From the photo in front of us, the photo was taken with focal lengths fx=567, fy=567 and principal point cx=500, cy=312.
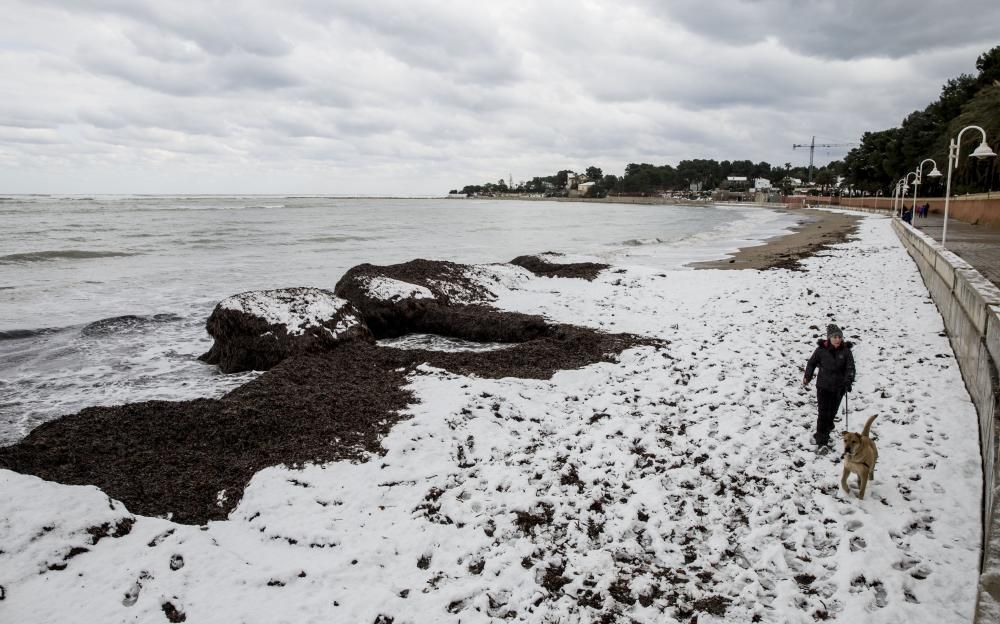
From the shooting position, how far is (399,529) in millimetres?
5191

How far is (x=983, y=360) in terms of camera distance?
285 inches

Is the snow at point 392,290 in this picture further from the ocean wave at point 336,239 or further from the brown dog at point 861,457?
the ocean wave at point 336,239

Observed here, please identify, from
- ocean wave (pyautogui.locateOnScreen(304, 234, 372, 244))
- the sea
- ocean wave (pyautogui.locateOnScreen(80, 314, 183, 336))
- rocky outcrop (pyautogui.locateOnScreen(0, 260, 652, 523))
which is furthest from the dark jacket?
ocean wave (pyautogui.locateOnScreen(304, 234, 372, 244))

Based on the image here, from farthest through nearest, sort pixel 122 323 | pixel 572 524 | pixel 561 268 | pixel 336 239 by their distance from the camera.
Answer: pixel 336 239, pixel 561 268, pixel 122 323, pixel 572 524

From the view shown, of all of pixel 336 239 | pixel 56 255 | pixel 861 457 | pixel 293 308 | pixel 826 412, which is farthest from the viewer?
pixel 336 239

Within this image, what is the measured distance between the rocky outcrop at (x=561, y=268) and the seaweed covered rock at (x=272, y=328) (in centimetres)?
1012

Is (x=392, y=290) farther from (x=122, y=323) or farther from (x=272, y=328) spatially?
(x=122, y=323)

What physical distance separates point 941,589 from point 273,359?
9.42 metres

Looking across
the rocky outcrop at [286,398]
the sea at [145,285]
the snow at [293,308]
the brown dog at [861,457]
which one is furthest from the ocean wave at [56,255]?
the brown dog at [861,457]

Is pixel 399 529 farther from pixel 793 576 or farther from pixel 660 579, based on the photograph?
pixel 793 576

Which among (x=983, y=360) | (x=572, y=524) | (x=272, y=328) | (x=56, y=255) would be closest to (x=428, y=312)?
(x=272, y=328)

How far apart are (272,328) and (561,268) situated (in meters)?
12.4

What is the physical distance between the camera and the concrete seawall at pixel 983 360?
132 inches

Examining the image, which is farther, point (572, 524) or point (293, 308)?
point (293, 308)
